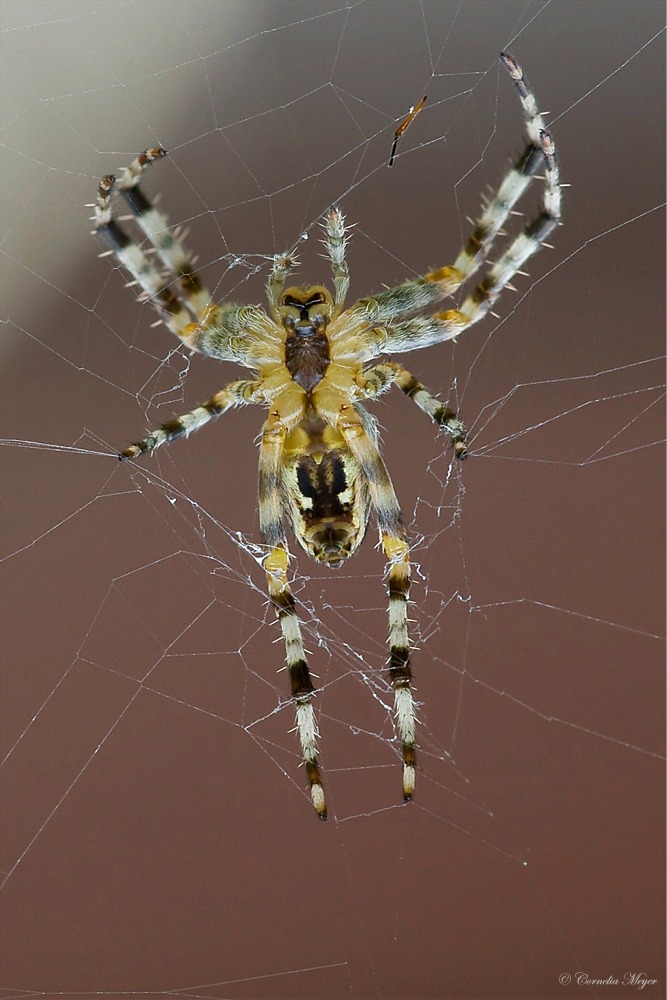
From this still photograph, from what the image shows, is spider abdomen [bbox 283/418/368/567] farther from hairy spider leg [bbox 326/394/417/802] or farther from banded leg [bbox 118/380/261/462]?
banded leg [bbox 118/380/261/462]

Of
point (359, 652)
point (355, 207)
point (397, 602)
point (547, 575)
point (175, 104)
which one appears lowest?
point (397, 602)

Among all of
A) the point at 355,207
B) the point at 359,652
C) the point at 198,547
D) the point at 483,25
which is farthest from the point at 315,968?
the point at 483,25

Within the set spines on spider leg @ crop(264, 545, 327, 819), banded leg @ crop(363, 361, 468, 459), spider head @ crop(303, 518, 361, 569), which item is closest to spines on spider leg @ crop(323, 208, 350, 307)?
banded leg @ crop(363, 361, 468, 459)

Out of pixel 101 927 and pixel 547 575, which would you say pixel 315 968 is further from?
pixel 547 575

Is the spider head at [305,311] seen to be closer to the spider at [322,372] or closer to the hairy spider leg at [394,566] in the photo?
the spider at [322,372]

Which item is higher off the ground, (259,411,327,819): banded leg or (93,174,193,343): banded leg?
(93,174,193,343): banded leg

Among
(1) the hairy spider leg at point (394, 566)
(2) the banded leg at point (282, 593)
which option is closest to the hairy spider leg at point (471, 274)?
(1) the hairy spider leg at point (394, 566)
